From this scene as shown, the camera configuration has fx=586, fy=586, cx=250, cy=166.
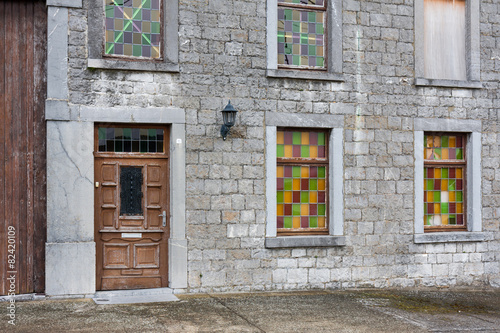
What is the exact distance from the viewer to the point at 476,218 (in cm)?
998

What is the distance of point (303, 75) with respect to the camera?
361 inches

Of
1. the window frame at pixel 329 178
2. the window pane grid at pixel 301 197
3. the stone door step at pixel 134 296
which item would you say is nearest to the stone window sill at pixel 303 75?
the window frame at pixel 329 178

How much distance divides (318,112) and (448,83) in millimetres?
2392

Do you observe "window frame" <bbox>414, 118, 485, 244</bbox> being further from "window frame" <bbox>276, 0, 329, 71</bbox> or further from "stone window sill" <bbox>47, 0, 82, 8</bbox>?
"stone window sill" <bbox>47, 0, 82, 8</bbox>

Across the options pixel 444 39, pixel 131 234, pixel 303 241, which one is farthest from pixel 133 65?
pixel 444 39

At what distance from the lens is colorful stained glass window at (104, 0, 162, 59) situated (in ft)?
28.1

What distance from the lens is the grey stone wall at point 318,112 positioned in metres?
8.67

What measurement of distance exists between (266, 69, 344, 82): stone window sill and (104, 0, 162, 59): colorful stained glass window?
1789 millimetres

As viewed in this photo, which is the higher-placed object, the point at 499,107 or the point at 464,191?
the point at 499,107

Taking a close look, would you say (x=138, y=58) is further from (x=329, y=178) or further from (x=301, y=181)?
(x=329, y=178)

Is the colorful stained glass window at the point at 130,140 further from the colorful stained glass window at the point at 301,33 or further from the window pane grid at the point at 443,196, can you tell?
the window pane grid at the point at 443,196

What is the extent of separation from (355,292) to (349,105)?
2963 mm

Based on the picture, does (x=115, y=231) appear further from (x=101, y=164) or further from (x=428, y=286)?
(x=428, y=286)

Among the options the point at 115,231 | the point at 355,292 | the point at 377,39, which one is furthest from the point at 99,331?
the point at 377,39
